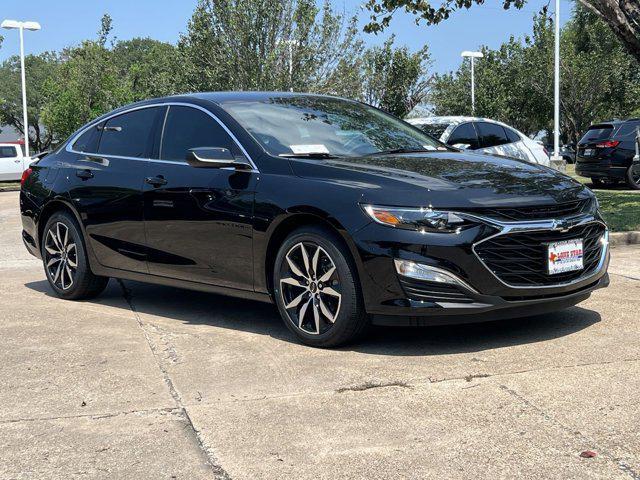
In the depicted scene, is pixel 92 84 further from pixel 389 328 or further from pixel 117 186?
pixel 389 328

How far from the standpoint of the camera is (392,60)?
34188 mm

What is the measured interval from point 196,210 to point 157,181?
0.53 m

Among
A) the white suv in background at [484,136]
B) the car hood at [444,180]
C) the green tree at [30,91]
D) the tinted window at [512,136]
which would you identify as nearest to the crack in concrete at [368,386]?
the car hood at [444,180]

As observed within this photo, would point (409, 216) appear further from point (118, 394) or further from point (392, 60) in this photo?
point (392, 60)

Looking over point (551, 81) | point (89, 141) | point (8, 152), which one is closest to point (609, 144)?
point (89, 141)

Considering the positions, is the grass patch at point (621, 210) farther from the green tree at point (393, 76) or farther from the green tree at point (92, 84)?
the green tree at point (92, 84)

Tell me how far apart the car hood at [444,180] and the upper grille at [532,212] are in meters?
0.03

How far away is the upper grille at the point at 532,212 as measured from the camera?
4758mm

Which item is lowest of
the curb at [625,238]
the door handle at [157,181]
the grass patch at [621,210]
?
the curb at [625,238]

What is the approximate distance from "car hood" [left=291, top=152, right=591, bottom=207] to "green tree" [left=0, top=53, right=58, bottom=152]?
61946 millimetres

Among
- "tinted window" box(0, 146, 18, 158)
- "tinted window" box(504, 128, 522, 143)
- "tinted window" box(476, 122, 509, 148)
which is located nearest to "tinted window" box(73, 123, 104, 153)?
"tinted window" box(476, 122, 509, 148)

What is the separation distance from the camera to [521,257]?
4.81 metres

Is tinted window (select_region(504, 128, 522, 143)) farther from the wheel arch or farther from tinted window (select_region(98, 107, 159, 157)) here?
the wheel arch

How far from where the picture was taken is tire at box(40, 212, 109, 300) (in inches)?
273
